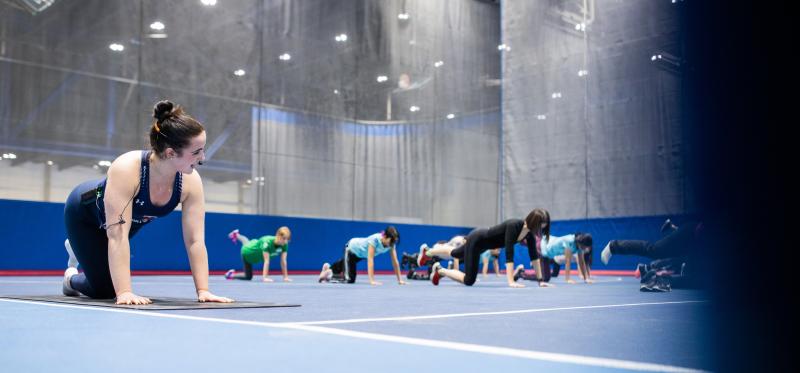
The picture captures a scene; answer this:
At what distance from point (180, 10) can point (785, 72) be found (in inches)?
474

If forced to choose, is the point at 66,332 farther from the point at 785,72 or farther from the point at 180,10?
the point at 180,10

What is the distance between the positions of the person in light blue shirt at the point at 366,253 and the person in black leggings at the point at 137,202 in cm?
454

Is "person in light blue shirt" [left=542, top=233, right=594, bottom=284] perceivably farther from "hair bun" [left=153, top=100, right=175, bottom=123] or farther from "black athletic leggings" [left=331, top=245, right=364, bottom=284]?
"hair bun" [left=153, top=100, right=175, bottom=123]

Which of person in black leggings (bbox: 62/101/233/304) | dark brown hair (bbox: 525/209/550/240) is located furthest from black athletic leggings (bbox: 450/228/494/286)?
person in black leggings (bbox: 62/101/233/304)

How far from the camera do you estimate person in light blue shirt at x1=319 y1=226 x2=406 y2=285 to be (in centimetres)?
793

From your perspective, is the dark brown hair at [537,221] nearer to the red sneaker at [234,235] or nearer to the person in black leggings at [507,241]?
the person in black leggings at [507,241]

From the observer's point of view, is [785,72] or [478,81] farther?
[478,81]

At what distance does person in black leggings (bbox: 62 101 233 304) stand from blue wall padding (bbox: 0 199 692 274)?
589cm

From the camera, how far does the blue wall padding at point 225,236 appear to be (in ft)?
30.2

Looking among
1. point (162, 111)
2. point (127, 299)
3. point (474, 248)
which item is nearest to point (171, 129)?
point (162, 111)

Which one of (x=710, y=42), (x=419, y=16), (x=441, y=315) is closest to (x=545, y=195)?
(x=419, y=16)

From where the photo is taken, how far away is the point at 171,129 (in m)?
2.96

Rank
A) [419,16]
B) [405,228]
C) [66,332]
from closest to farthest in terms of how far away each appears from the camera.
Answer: [66,332] < [405,228] < [419,16]

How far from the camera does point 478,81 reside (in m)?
15.5
